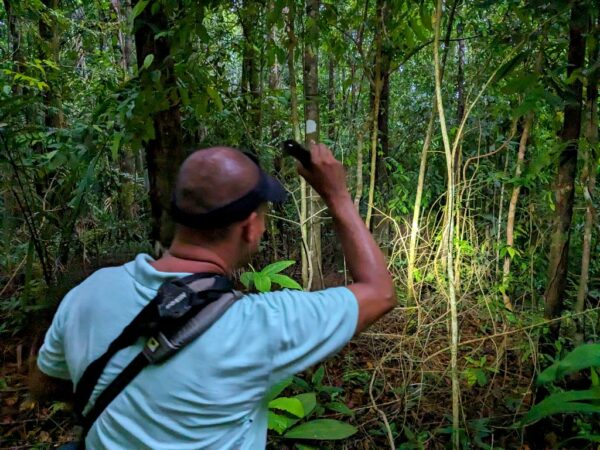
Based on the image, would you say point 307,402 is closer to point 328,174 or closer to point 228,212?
point 328,174

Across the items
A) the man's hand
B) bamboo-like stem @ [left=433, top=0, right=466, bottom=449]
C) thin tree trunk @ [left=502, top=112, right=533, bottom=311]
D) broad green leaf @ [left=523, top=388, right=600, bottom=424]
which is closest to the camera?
the man's hand

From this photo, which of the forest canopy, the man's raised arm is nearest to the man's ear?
the man's raised arm

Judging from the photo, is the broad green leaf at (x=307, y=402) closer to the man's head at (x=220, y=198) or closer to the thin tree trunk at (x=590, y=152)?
the thin tree trunk at (x=590, y=152)

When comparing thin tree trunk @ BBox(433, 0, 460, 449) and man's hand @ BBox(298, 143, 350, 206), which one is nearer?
man's hand @ BBox(298, 143, 350, 206)

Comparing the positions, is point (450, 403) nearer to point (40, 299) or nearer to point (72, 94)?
point (40, 299)

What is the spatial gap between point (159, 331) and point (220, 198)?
351mm

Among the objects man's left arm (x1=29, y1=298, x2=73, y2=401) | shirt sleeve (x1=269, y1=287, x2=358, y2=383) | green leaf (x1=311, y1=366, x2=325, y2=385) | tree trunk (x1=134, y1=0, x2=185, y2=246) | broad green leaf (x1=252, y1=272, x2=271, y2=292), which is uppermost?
tree trunk (x1=134, y1=0, x2=185, y2=246)

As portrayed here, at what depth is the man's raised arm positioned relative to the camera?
133cm

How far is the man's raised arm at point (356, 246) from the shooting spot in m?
1.33

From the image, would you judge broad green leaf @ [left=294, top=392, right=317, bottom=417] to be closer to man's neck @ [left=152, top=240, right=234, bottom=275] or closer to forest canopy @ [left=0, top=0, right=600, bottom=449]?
forest canopy @ [left=0, top=0, right=600, bottom=449]

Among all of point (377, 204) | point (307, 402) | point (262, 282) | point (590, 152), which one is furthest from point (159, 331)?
point (377, 204)

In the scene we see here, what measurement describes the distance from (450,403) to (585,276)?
1283 mm

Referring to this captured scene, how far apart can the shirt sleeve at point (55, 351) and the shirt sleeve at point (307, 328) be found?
0.60 meters

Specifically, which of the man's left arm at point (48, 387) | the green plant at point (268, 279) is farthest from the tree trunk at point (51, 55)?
the man's left arm at point (48, 387)
